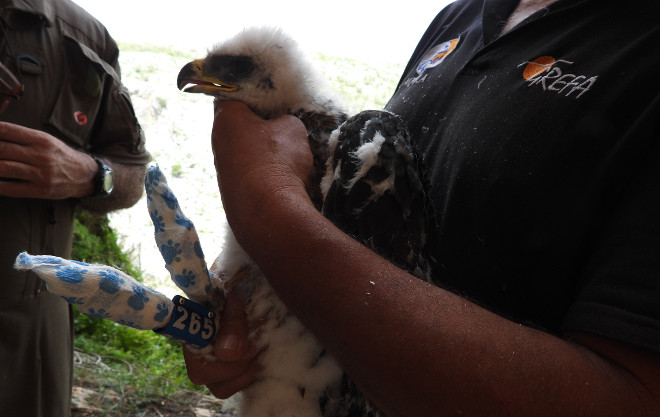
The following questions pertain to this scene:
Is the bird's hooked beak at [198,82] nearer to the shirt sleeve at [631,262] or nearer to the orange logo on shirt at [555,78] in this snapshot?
the orange logo on shirt at [555,78]

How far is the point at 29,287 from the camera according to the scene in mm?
1929

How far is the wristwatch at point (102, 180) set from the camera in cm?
208

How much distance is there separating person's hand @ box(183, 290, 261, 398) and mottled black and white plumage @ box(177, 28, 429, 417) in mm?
30

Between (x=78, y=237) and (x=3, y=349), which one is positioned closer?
(x=3, y=349)

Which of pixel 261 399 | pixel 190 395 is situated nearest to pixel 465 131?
pixel 261 399

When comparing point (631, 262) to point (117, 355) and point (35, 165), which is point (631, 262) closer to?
point (35, 165)

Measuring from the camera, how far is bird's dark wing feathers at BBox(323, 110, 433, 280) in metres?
1.15

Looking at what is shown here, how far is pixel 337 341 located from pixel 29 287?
163 centimetres

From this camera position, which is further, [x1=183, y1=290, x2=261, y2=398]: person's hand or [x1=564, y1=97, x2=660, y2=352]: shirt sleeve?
[x1=183, y1=290, x2=261, y2=398]: person's hand

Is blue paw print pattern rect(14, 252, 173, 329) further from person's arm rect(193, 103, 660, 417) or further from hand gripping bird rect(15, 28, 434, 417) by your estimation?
person's arm rect(193, 103, 660, 417)

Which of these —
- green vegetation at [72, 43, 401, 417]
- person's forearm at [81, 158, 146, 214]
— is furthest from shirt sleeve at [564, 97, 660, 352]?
person's forearm at [81, 158, 146, 214]

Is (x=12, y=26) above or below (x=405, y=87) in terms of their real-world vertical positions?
below

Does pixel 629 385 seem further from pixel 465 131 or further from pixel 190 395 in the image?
pixel 190 395

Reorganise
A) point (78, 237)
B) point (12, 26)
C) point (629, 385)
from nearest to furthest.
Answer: point (629, 385)
point (12, 26)
point (78, 237)
